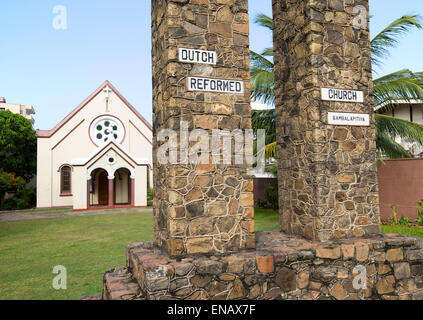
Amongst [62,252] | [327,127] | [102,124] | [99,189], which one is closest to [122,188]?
[99,189]

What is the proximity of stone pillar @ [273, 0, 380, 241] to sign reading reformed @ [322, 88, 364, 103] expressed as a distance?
0.02m

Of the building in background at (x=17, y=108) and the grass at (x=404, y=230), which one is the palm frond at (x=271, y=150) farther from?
the building in background at (x=17, y=108)

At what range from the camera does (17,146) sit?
2419 centimetres

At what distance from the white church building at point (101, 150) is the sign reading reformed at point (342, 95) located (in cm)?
1580

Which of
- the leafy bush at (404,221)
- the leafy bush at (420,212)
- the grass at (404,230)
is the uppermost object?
the leafy bush at (420,212)

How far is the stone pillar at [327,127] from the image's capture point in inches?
207

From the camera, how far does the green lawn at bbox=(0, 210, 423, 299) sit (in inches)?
217

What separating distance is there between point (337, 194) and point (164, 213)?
2835 mm

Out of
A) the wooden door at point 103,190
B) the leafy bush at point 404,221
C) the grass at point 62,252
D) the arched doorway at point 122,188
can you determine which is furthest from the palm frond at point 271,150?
the wooden door at point 103,190

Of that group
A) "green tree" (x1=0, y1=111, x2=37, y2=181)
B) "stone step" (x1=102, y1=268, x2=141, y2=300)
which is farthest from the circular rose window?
"stone step" (x1=102, y1=268, x2=141, y2=300)

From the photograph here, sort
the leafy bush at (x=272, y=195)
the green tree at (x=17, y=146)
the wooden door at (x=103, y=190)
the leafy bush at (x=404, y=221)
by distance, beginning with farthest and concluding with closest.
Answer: the green tree at (x=17, y=146)
the wooden door at (x=103, y=190)
the leafy bush at (x=272, y=195)
the leafy bush at (x=404, y=221)
